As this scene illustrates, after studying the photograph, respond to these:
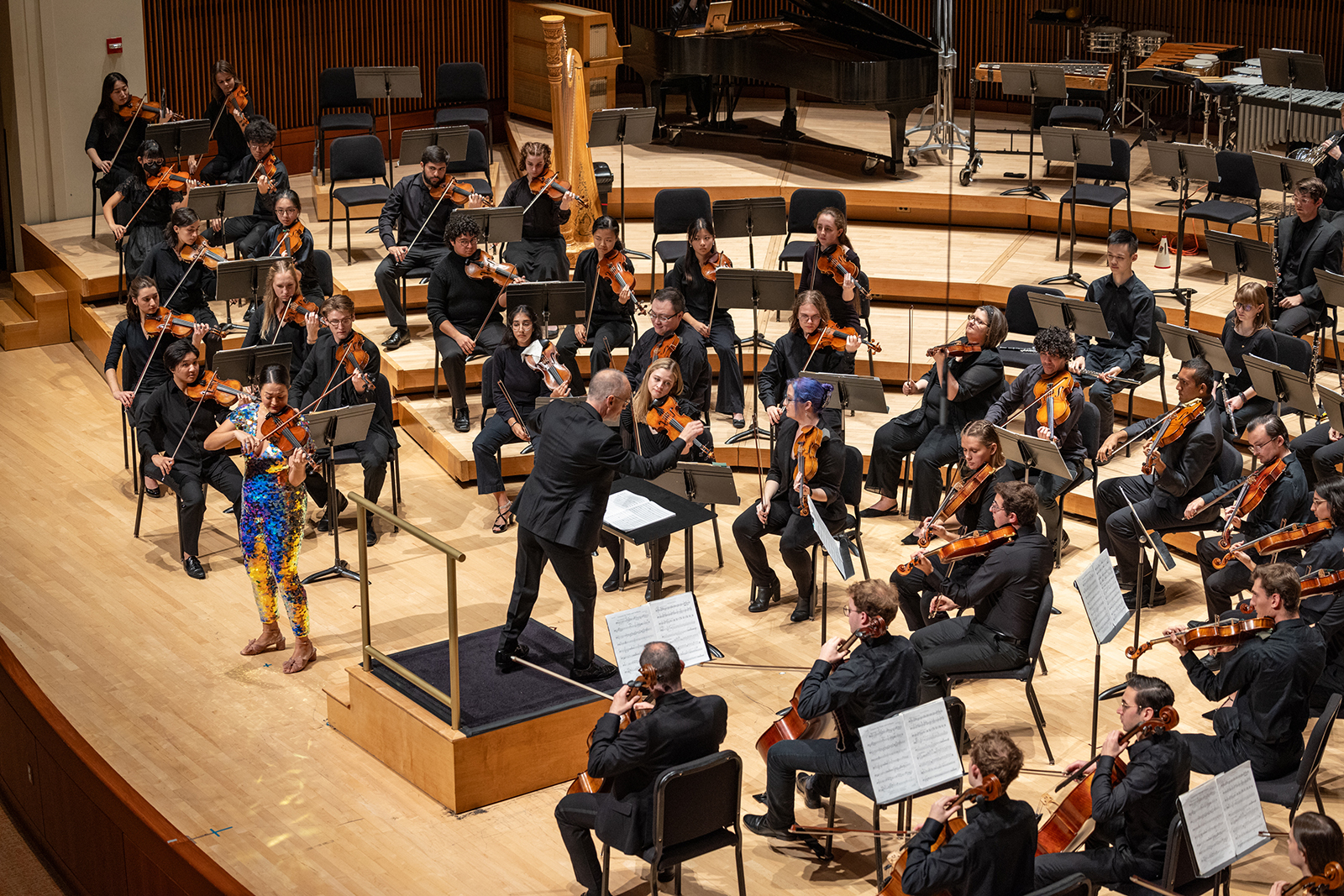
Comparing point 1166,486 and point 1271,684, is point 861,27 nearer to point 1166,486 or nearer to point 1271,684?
point 1166,486

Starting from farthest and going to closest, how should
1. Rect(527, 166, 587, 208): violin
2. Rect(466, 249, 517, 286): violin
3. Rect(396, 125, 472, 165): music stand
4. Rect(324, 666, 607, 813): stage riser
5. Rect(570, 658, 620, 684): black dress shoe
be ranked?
Rect(396, 125, 472, 165): music stand → Rect(527, 166, 587, 208): violin → Rect(466, 249, 517, 286): violin → Rect(570, 658, 620, 684): black dress shoe → Rect(324, 666, 607, 813): stage riser

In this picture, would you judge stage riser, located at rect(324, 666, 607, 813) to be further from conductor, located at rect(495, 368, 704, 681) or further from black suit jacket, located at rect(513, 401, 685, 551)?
black suit jacket, located at rect(513, 401, 685, 551)

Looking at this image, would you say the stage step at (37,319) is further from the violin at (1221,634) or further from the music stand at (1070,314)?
the violin at (1221,634)

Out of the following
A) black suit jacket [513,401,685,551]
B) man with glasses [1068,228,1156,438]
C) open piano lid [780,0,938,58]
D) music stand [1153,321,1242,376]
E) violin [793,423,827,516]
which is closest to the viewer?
black suit jacket [513,401,685,551]

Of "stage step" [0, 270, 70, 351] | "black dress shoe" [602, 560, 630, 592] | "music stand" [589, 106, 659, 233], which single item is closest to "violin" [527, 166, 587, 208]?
"music stand" [589, 106, 659, 233]

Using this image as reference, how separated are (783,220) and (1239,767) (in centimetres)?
553

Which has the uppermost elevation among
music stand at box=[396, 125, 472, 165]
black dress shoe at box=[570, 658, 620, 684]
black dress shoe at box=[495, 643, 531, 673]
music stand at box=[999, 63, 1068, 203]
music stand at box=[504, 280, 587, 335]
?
music stand at box=[999, 63, 1068, 203]

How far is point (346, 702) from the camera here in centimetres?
611

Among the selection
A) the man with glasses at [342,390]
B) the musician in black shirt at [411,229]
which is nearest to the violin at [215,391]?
the man with glasses at [342,390]

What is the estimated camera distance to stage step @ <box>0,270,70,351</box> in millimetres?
10609

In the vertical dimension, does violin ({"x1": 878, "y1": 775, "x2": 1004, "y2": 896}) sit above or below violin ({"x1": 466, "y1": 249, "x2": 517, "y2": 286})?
below

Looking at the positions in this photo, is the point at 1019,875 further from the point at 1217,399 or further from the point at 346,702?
the point at 1217,399

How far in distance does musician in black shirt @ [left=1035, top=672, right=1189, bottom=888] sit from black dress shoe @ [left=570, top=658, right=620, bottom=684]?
77.5 inches

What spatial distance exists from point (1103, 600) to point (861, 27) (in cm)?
750
